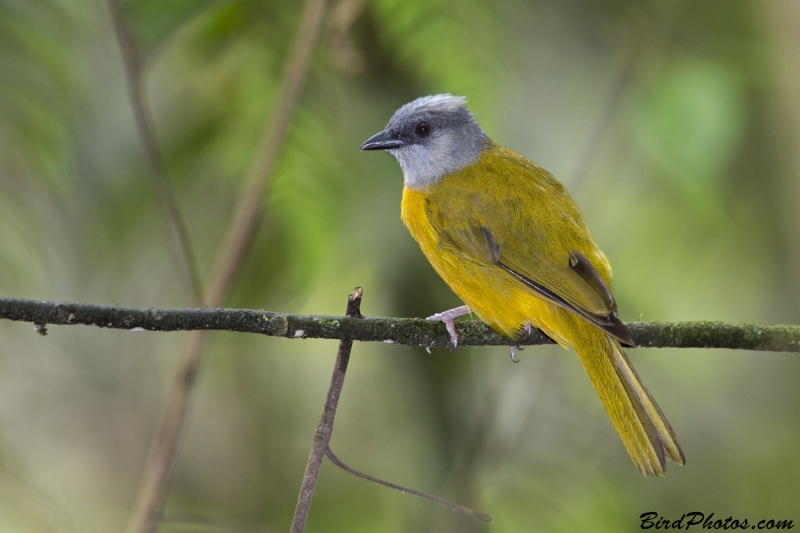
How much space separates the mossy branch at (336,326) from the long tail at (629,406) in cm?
16

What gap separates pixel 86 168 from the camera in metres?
3.70

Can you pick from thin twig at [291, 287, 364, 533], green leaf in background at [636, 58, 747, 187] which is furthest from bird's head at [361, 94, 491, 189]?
thin twig at [291, 287, 364, 533]

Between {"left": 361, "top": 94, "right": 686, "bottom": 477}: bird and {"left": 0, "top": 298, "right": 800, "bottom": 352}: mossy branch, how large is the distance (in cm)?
10

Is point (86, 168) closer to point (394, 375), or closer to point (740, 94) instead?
point (394, 375)

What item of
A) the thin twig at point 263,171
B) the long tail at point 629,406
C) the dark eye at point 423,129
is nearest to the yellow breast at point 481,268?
the long tail at point 629,406

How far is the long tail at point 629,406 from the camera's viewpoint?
1969mm

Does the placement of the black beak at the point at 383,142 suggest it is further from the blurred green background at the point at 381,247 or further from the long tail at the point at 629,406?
the long tail at the point at 629,406

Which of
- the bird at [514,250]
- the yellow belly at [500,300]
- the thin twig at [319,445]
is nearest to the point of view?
the thin twig at [319,445]

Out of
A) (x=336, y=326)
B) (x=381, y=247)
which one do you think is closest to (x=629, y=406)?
(x=336, y=326)

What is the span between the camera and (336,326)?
5.48ft

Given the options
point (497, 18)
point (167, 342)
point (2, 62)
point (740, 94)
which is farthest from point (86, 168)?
point (740, 94)

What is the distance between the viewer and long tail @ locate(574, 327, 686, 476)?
1969 mm

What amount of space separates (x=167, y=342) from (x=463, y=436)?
5.86 feet

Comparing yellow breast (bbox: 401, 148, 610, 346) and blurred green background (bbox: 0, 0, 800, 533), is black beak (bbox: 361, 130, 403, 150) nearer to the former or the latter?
yellow breast (bbox: 401, 148, 610, 346)
